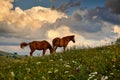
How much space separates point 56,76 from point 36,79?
2.60 ft

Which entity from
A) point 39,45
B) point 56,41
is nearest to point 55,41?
point 56,41

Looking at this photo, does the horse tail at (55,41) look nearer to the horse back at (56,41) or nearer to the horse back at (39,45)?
the horse back at (56,41)

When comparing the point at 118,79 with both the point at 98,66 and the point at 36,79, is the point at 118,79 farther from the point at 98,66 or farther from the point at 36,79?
the point at 36,79

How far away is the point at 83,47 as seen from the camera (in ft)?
93.4

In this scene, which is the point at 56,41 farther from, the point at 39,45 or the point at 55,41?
the point at 39,45

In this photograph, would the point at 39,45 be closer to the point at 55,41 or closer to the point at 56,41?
the point at 55,41

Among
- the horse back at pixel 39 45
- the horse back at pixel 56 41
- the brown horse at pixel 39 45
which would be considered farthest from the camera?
the horse back at pixel 39 45

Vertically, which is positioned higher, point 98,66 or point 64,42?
point 64,42

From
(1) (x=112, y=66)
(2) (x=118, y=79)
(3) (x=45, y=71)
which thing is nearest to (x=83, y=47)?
(3) (x=45, y=71)

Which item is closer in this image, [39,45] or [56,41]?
[56,41]

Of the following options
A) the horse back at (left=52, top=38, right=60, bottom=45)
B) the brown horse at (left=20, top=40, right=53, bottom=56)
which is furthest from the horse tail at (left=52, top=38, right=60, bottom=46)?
the brown horse at (left=20, top=40, right=53, bottom=56)

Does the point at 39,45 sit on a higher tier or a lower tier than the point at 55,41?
lower

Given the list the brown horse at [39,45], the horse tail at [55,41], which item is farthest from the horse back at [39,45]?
the horse tail at [55,41]

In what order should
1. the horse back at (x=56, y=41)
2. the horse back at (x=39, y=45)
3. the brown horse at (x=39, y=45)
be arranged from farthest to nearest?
the horse back at (x=39, y=45) < the brown horse at (x=39, y=45) < the horse back at (x=56, y=41)
